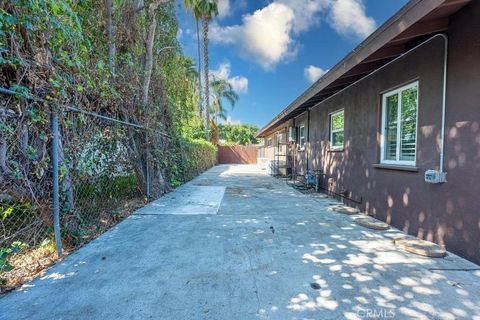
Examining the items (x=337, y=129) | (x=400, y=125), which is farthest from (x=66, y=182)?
(x=337, y=129)

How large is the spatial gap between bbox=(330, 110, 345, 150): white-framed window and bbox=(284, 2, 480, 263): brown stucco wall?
3.84 ft

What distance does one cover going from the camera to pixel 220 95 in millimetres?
26641

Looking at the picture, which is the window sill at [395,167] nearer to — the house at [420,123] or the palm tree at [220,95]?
the house at [420,123]

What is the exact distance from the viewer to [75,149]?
3225mm

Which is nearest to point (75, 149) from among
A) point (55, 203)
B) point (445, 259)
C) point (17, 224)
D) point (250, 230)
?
point (55, 203)

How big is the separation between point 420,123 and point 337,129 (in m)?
3.20

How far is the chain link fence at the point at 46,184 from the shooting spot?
2379 mm

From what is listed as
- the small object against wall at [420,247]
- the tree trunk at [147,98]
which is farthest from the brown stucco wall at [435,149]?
the tree trunk at [147,98]

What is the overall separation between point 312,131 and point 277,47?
9.01 metres

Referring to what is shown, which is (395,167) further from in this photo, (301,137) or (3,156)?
(301,137)

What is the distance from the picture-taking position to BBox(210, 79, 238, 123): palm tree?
26094 millimetres

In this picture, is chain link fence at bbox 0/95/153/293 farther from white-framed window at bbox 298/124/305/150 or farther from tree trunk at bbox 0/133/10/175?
white-framed window at bbox 298/124/305/150

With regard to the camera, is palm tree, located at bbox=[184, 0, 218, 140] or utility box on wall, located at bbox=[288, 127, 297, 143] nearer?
utility box on wall, located at bbox=[288, 127, 297, 143]

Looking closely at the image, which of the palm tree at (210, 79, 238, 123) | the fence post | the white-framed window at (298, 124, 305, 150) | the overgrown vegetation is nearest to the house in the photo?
the white-framed window at (298, 124, 305, 150)
